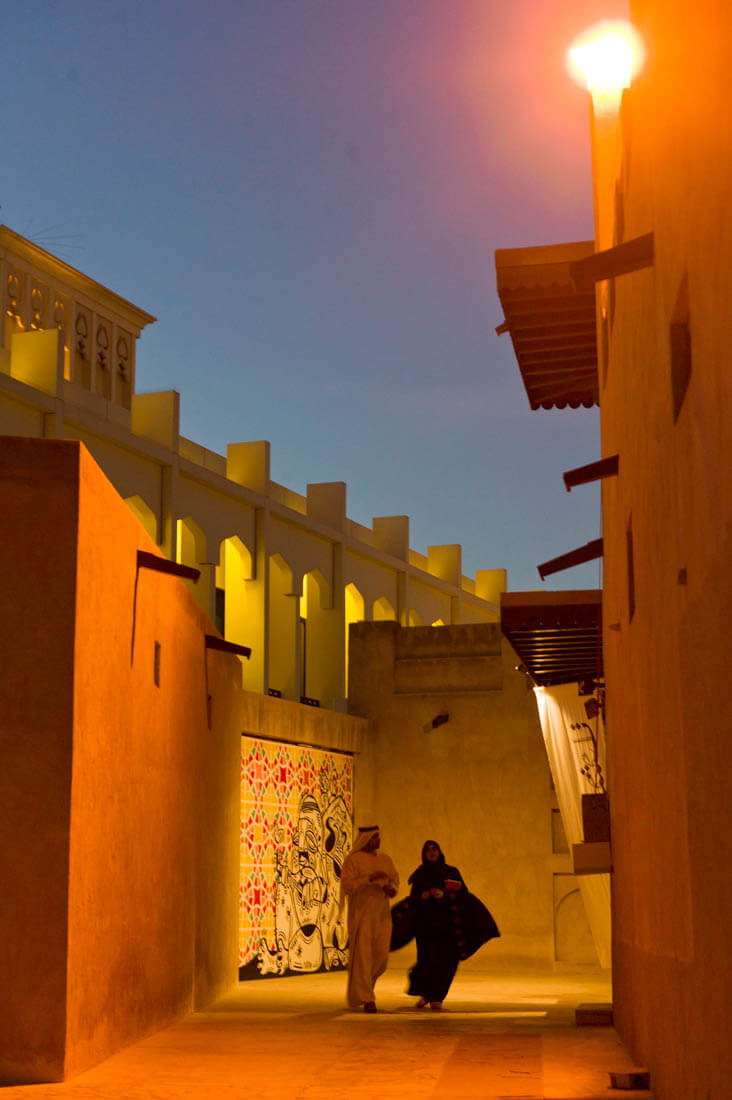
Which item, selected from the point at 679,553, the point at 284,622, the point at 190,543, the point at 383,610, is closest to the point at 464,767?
the point at 284,622

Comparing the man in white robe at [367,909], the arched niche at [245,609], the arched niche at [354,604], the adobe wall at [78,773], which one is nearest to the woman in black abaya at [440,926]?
the man in white robe at [367,909]

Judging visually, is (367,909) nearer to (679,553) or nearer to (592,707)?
(592,707)

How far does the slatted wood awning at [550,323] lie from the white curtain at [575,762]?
276cm

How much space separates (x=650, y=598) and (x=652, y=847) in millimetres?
1122

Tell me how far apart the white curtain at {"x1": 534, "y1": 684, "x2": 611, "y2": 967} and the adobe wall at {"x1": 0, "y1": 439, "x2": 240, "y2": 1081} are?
14.0 feet

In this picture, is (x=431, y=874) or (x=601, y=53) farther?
(x=431, y=874)

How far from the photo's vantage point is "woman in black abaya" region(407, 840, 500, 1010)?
12.4 meters

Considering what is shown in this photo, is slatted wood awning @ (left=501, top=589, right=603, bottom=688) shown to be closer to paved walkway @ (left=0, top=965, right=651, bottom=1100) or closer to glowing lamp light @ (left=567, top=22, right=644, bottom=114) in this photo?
paved walkway @ (left=0, top=965, right=651, bottom=1100)

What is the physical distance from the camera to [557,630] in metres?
11.8

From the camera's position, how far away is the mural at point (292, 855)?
647 inches

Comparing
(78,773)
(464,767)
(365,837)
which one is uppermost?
(464,767)

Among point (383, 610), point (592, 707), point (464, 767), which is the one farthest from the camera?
point (383, 610)

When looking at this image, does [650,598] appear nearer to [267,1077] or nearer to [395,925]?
[267,1077]

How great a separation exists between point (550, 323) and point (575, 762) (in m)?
4.17
